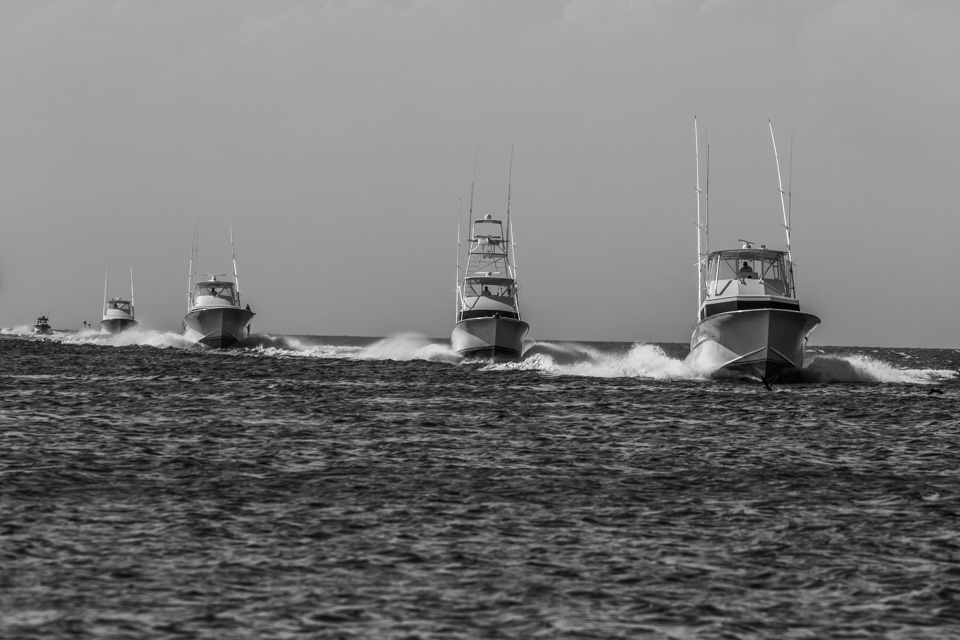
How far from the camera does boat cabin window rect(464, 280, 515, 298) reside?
57406 millimetres

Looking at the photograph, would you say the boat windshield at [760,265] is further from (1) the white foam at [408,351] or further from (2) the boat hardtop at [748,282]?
(1) the white foam at [408,351]

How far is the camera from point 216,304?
7512cm

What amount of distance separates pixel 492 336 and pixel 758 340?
19.4m

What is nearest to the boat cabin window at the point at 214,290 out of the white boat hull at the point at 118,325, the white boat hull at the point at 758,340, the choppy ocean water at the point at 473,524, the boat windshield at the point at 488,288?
the boat windshield at the point at 488,288

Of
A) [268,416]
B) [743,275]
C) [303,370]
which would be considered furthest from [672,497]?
[303,370]

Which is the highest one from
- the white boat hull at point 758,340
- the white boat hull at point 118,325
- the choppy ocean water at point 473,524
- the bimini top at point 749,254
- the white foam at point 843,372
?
the bimini top at point 749,254

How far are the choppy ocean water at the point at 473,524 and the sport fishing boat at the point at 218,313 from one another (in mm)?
46490

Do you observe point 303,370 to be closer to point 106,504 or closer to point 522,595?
point 106,504

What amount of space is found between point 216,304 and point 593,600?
68.6 m

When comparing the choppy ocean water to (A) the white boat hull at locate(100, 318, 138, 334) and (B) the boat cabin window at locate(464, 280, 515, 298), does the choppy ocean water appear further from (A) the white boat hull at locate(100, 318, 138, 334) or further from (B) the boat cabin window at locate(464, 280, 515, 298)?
(A) the white boat hull at locate(100, 318, 138, 334)

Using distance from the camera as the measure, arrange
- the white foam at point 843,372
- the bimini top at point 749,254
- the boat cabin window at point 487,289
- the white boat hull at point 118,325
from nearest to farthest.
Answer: the bimini top at point 749,254
the white foam at point 843,372
the boat cabin window at point 487,289
the white boat hull at point 118,325

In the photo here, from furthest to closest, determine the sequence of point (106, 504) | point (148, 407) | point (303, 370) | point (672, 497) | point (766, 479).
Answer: point (303, 370) → point (148, 407) → point (766, 479) → point (672, 497) → point (106, 504)

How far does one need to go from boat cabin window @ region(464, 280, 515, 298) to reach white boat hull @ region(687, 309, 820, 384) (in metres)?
18.5

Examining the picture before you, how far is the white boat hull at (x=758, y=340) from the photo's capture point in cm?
3753
